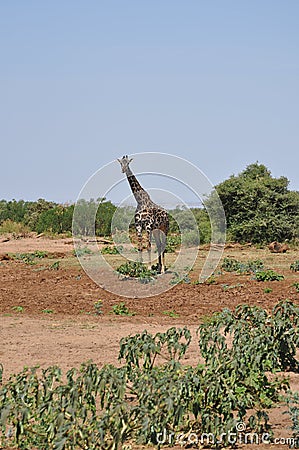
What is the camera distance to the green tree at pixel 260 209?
29734 mm

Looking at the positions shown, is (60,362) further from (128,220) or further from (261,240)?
(261,240)

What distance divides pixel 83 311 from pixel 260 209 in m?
18.1

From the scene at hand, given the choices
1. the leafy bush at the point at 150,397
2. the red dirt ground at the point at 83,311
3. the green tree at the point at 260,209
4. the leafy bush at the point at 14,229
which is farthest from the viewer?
the leafy bush at the point at 14,229

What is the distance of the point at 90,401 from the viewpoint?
5.61 m

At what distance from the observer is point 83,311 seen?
43.3 ft

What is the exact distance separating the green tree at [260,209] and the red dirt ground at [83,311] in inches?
362

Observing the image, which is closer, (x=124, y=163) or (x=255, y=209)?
(x=124, y=163)

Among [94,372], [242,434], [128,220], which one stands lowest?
[242,434]

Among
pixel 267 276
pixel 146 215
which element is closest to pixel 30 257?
pixel 146 215

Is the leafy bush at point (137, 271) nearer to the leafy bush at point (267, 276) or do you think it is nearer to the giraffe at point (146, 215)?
the giraffe at point (146, 215)

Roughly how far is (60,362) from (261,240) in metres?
21.8

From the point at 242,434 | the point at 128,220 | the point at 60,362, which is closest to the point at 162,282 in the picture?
the point at 128,220

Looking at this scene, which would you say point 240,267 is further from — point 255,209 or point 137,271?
point 255,209

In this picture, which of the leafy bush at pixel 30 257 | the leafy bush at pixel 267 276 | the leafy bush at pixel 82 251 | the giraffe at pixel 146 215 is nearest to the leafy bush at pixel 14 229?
the leafy bush at pixel 82 251
